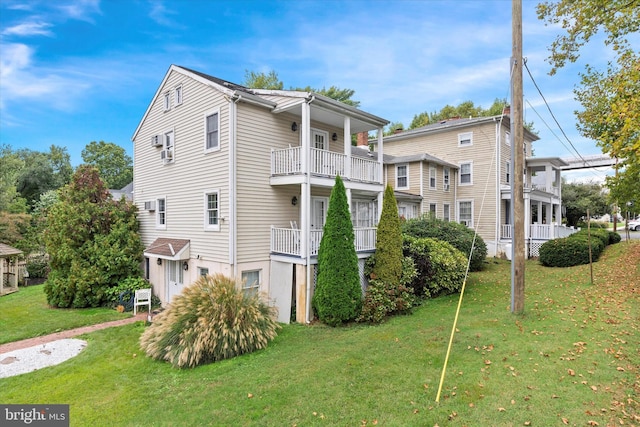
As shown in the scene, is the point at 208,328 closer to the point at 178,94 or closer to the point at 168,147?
the point at 168,147

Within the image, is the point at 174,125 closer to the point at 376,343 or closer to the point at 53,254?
the point at 53,254

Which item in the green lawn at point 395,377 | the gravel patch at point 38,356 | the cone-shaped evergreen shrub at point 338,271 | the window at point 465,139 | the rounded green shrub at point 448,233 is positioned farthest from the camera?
the window at point 465,139

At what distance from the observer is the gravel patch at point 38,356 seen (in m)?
7.63

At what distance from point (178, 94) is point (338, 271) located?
993 centimetres

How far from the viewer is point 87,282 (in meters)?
12.9

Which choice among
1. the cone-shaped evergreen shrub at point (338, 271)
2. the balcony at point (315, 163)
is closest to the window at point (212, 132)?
the balcony at point (315, 163)

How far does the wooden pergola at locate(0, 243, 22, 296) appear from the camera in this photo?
1647 centimetres

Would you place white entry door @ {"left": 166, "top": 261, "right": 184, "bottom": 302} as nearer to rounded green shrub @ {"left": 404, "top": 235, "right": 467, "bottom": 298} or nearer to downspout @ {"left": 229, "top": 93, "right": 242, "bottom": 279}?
downspout @ {"left": 229, "top": 93, "right": 242, "bottom": 279}

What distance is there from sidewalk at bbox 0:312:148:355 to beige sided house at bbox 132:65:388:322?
2.16 m

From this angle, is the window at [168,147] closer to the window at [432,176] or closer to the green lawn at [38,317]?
the green lawn at [38,317]

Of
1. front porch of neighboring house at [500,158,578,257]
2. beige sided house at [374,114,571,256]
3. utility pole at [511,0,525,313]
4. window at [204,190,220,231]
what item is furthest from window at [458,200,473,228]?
window at [204,190,220,231]

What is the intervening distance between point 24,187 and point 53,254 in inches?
1217

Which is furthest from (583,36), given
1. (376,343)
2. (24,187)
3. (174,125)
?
(24,187)

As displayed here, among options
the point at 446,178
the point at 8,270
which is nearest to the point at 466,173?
the point at 446,178
